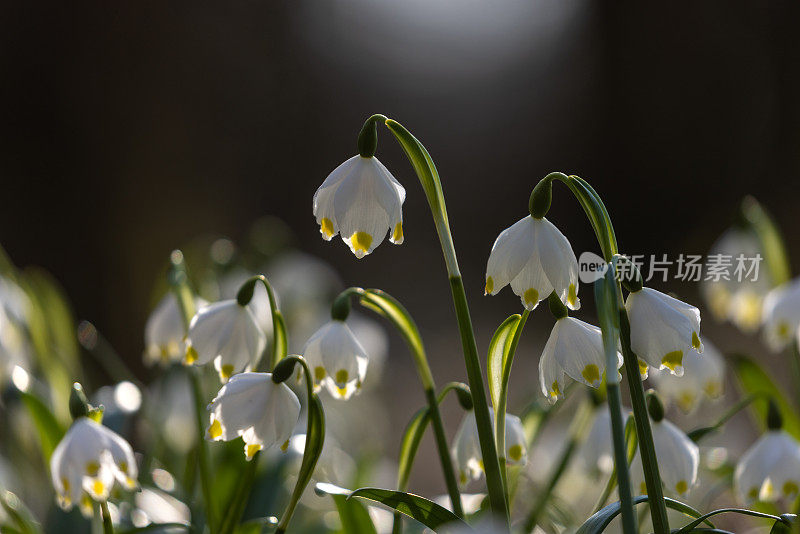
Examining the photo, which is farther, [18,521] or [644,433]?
[18,521]

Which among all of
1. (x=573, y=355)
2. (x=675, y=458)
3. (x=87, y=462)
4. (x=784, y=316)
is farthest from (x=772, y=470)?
(x=87, y=462)

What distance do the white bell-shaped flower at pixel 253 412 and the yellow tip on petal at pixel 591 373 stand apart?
0.89 ft

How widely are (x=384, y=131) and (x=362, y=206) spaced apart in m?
4.70

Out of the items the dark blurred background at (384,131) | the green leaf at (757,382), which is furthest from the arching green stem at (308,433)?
the dark blurred background at (384,131)

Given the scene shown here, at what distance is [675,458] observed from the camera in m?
0.85

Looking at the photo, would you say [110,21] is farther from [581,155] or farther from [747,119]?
[747,119]

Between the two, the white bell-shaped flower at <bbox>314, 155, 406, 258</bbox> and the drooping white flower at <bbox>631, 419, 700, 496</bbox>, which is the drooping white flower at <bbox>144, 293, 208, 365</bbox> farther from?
the drooping white flower at <bbox>631, 419, 700, 496</bbox>

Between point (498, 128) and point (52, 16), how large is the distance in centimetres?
459

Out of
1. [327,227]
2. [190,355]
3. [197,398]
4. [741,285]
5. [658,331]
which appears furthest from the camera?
[741,285]

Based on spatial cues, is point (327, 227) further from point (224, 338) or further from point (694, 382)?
point (694, 382)

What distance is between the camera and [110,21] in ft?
16.2

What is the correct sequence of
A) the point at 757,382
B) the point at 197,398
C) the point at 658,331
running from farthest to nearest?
the point at 757,382, the point at 197,398, the point at 658,331

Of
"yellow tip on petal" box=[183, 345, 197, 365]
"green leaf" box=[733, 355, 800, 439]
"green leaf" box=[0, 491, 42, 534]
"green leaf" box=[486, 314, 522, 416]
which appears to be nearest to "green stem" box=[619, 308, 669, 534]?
"green leaf" box=[486, 314, 522, 416]

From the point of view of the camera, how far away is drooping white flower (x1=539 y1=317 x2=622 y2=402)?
28.2 inches
